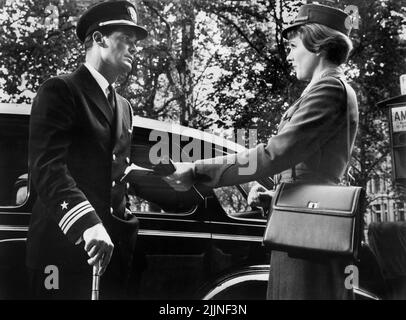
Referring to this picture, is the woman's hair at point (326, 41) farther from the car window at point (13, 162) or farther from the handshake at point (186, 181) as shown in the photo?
the car window at point (13, 162)

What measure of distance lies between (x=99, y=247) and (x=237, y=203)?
707 millimetres

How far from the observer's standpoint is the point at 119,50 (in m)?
2.51

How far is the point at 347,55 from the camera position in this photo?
7.86ft

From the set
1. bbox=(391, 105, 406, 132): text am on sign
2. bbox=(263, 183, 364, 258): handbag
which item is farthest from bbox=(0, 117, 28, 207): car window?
bbox=(391, 105, 406, 132): text am on sign

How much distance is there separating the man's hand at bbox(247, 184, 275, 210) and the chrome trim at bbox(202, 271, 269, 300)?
1.09ft

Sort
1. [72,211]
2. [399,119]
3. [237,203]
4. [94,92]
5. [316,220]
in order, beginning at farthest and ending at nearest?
[399,119]
[237,203]
[94,92]
[72,211]
[316,220]

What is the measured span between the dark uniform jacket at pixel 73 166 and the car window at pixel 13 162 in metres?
0.06

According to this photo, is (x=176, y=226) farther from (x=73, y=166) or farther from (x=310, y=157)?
(x=310, y=157)

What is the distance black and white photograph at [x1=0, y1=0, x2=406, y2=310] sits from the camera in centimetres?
218

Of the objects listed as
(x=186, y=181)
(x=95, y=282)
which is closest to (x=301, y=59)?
(x=186, y=181)

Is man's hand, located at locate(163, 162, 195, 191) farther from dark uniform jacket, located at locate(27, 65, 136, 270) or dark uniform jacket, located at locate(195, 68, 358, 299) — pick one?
dark uniform jacket, located at locate(27, 65, 136, 270)

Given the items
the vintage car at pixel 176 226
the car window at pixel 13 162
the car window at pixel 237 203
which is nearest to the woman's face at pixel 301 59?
the vintage car at pixel 176 226

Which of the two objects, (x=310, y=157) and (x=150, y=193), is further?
(x=150, y=193)

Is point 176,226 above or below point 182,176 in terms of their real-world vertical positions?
below
